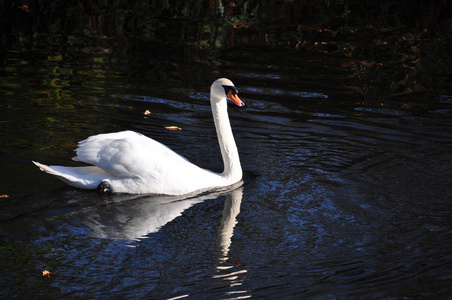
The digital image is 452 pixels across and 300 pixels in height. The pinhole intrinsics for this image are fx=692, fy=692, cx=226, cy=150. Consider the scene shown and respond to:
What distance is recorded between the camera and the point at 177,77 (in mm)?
12711

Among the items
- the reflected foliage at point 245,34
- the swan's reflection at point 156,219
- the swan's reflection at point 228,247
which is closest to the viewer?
the swan's reflection at point 228,247

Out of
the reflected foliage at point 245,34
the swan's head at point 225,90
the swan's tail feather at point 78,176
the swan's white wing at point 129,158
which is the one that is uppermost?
the reflected foliage at point 245,34

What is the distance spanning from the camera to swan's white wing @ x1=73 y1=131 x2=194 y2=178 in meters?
6.96

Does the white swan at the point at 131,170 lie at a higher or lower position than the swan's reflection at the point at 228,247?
higher

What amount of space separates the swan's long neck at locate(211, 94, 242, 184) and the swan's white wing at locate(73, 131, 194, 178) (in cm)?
55

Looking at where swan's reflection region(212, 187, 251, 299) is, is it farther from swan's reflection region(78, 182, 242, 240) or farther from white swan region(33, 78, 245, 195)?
white swan region(33, 78, 245, 195)

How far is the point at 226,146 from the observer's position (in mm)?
7613

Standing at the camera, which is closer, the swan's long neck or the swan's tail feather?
the swan's tail feather

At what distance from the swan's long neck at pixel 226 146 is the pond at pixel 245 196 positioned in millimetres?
179

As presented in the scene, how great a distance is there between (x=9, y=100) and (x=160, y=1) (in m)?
9.52

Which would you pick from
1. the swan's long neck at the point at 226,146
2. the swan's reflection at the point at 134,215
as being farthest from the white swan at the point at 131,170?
the swan's long neck at the point at 226,146

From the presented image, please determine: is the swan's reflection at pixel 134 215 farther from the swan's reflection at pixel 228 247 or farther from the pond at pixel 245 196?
the swan's reflection at pixel 228 247

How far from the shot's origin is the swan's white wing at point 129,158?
6.96m

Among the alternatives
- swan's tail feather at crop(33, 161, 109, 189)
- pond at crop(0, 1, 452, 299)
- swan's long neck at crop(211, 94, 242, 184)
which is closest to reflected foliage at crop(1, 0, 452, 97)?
pond at crop(0, 1, 452, 299)
